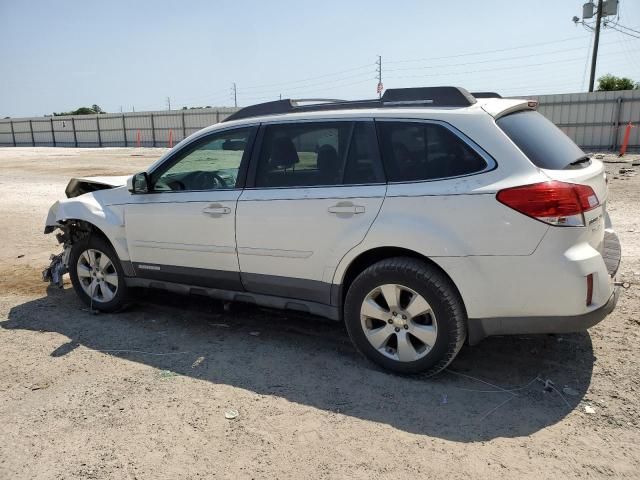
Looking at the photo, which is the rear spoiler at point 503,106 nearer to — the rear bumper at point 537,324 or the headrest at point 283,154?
the rear bumper at point 537,324

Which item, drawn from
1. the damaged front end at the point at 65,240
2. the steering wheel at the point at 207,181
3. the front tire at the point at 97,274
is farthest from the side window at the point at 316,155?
the damaged front end at the point at 65,240

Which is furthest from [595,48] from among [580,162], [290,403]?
[290,403]

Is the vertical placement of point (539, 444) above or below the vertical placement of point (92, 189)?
below

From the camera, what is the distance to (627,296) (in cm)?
509

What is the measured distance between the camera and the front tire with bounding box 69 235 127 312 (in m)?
5.21

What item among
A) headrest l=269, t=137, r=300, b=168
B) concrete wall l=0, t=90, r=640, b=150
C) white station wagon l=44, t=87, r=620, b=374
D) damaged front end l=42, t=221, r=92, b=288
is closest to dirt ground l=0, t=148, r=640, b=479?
white station wagon l=44, t=87, r=620, b=374

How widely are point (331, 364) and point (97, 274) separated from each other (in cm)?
267

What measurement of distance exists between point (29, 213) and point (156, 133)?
101 feet

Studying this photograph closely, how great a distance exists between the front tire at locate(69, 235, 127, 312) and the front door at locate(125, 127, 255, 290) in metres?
0.32

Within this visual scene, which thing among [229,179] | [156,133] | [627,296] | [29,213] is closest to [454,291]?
[229,179]

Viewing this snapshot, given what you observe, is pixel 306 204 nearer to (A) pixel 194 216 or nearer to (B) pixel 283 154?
(B) pixel 283 154

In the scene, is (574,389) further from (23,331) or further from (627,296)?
(23,331)

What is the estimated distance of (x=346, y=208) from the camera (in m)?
3.81

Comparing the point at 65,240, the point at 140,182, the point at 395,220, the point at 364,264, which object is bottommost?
the point at 65,240
